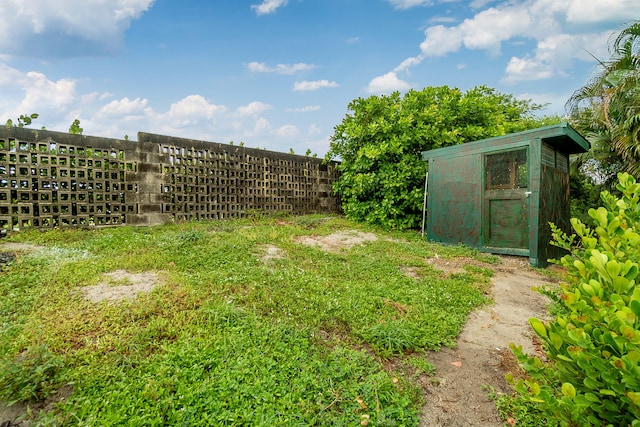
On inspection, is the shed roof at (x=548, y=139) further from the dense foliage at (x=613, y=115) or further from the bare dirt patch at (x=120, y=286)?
the bare dirt patch at (x=120, y=286)

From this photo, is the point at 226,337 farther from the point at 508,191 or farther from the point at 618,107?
the point at 618,107

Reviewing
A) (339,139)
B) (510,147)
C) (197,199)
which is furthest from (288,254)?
(339,139)

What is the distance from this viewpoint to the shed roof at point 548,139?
486cm

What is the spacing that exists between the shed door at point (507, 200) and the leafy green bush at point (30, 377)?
6265 millimetres

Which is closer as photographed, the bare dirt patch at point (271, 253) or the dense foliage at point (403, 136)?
the bare dirt patch at point (271, 253)

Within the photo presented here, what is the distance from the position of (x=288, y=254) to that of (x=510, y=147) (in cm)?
441

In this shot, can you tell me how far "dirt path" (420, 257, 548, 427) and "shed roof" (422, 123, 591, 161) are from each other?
280 cm

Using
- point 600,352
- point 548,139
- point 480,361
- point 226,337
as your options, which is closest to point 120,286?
point 226,337

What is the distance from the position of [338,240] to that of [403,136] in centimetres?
335

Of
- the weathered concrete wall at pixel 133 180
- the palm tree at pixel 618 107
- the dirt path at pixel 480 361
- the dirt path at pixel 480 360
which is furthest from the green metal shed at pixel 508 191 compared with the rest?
the weathered concrete wall at pixel 133 180

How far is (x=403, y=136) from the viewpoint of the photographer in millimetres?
7574

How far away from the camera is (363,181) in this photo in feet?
26.9

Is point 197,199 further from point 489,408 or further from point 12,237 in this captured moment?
point 489,408

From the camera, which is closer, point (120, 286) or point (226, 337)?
point (226, 337)
